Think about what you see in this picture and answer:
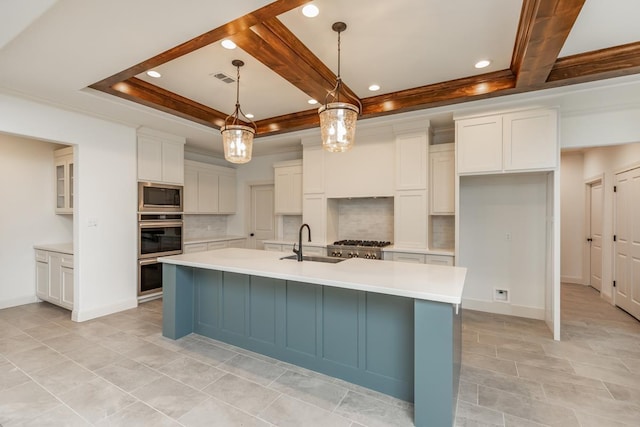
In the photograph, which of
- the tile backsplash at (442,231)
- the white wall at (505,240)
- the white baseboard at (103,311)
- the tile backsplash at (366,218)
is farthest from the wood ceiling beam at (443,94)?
the white baseboard at (103,311)

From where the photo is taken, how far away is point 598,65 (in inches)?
108

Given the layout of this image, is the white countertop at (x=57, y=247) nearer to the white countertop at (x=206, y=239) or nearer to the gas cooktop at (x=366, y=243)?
the white countertop at (x=206, y=239)

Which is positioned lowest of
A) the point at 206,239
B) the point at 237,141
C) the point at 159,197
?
the point at 206,239

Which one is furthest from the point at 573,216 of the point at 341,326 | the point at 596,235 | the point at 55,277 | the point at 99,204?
the point at 55,277

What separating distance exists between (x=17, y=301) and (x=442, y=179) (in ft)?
20.7

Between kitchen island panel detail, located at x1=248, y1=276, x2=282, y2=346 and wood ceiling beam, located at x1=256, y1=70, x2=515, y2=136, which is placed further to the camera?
wood ceiling beam, located at x1=256, y1=70, x2=515, y2=136

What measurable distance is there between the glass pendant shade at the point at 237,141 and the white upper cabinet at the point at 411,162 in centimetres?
220

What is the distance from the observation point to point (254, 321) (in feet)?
9.50

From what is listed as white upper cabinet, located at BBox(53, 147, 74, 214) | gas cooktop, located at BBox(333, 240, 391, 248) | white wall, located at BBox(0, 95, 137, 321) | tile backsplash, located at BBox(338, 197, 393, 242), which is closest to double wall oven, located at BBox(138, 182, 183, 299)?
white wall, located at BBox(0, 95, 137, 321)

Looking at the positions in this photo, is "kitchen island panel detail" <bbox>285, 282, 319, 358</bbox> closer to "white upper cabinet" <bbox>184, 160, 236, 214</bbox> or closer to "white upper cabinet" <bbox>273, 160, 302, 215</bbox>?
"white upper cabinet" <bbox>273, 160, 302, 215</bbox>

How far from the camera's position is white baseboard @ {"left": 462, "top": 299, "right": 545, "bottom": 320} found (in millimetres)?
3836

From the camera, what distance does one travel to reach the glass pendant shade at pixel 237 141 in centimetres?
285

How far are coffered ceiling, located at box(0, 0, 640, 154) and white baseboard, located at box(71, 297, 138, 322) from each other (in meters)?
2.54

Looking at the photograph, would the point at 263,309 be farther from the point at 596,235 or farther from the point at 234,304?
the point at 596,235
